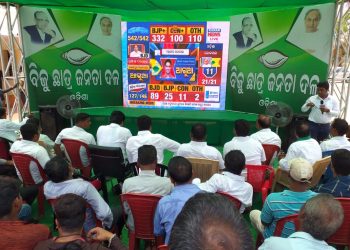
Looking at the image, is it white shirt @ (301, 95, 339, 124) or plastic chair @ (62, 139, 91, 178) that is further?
white shirt @ (301, 95, 339, 124)

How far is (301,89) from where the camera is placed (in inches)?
250

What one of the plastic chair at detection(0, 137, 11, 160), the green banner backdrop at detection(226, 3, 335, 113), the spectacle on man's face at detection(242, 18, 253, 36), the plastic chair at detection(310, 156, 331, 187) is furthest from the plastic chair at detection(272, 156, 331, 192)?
the spectacle on man's face at detection(242, 18, 253, 36)

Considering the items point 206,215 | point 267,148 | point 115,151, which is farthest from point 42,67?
point 206,215

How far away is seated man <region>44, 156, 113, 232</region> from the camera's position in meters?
2.67

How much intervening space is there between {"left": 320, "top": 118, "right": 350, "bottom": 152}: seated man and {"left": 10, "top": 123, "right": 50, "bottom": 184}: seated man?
360cm

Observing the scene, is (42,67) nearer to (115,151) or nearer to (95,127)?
(95,127)

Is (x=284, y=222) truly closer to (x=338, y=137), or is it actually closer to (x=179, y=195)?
(x=179, y=195)

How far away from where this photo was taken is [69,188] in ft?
8.82

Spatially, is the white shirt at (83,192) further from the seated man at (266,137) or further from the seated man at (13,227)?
the seated man at (266,137)

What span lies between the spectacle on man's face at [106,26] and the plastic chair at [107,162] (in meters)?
4.41

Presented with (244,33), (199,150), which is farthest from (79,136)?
(244,33)

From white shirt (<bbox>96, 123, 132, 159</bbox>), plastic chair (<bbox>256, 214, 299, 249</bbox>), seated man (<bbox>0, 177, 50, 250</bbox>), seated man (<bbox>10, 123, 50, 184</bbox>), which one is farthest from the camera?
white shirt (<bbox>96, 123, 132, 159</bbox>)

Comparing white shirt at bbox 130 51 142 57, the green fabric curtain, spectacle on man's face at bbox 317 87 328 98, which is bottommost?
spectacle on man's face at bbox 317 87 328 98

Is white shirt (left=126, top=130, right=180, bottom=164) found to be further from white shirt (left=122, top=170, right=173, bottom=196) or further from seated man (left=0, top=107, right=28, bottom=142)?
seated man (left=0, top=107, right=28, bottom=142)
